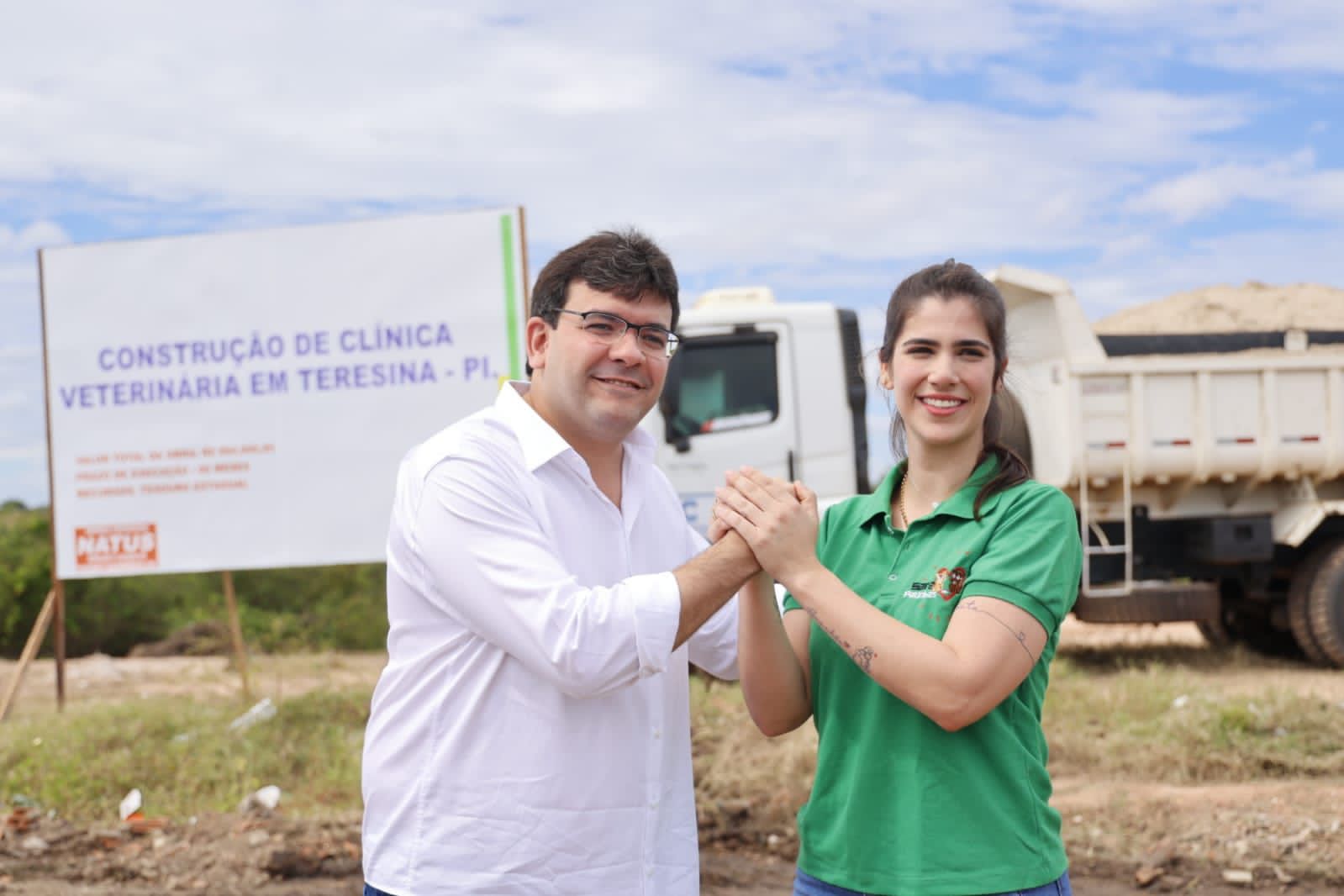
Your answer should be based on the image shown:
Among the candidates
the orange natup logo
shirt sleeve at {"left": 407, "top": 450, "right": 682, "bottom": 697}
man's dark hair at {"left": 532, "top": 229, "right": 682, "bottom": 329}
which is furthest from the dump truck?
shirt sleeve at {"left": 407, "top": 450, "right": 682, "bottom": 697}

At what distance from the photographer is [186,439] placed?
27.3 ft

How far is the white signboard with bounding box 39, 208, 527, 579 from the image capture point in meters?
7.95

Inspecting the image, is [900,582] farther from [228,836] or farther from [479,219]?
[479,219]

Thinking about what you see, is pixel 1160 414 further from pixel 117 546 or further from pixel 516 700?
pixel 516 700

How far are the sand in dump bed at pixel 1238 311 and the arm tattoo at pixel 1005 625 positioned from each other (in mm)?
13853

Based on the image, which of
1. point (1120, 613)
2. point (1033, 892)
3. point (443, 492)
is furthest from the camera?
point (1120, 613)

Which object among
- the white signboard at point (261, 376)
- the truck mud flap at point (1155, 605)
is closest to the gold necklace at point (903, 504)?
the white signboard at point (261, 376)

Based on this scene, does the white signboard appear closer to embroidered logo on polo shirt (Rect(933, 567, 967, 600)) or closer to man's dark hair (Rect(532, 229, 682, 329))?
man's dark hair (Rect(532, 229, 682, 329))

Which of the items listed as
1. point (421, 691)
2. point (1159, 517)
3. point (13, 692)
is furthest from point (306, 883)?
point (1159, 517)

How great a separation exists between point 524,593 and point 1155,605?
323 inches

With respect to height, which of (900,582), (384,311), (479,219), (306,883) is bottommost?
(306,883)

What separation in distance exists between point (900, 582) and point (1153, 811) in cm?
395

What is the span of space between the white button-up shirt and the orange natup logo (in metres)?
6.70

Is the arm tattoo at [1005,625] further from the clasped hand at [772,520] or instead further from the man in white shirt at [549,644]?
the man in white shirt at [549,644]
